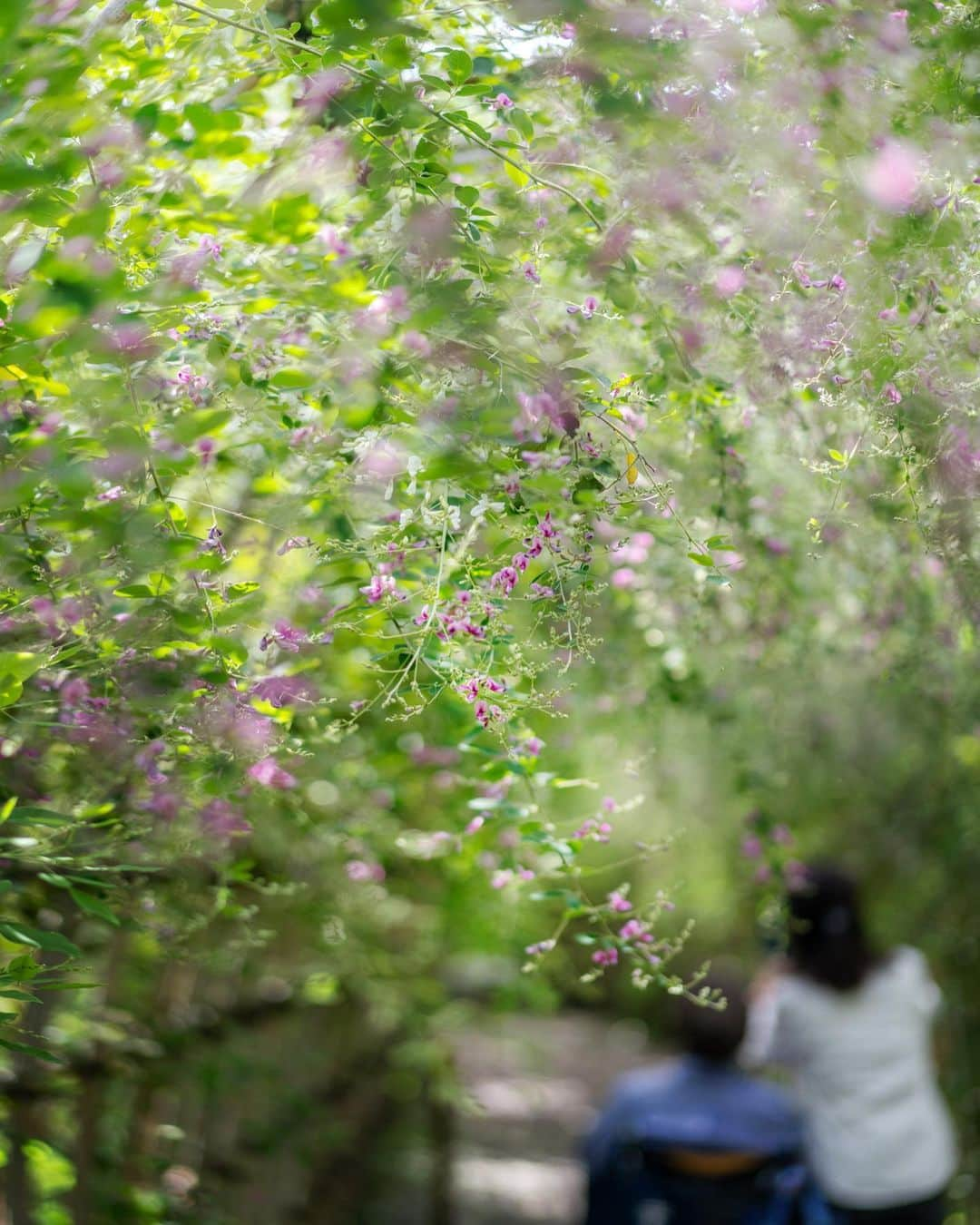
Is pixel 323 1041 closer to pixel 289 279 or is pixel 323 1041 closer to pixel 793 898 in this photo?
pixel 793 898

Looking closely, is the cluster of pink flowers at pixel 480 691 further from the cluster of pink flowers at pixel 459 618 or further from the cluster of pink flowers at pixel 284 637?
the cluster of pink flowers at pixel 284 637

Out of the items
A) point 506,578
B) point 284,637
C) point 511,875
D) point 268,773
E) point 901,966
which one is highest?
point 506,578

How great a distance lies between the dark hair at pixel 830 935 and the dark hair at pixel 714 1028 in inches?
10.6

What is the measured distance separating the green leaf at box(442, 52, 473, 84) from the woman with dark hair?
2.33 meters

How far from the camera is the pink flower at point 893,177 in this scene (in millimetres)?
1634

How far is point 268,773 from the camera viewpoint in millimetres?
1680

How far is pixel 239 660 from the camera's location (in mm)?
1457

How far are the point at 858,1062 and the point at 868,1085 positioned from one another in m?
0.06

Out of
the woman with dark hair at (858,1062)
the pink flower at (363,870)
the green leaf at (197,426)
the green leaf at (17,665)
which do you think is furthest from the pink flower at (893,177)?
the woman with dark hair at (858,1062)

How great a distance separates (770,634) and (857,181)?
1385 mm

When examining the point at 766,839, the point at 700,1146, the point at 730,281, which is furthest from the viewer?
the point at 700,1146

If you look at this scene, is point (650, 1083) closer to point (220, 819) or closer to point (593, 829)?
point (593, 829)

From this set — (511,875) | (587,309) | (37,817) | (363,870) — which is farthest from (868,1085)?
(37,817)

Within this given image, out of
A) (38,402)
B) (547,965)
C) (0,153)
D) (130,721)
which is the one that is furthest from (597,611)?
(0,153)
